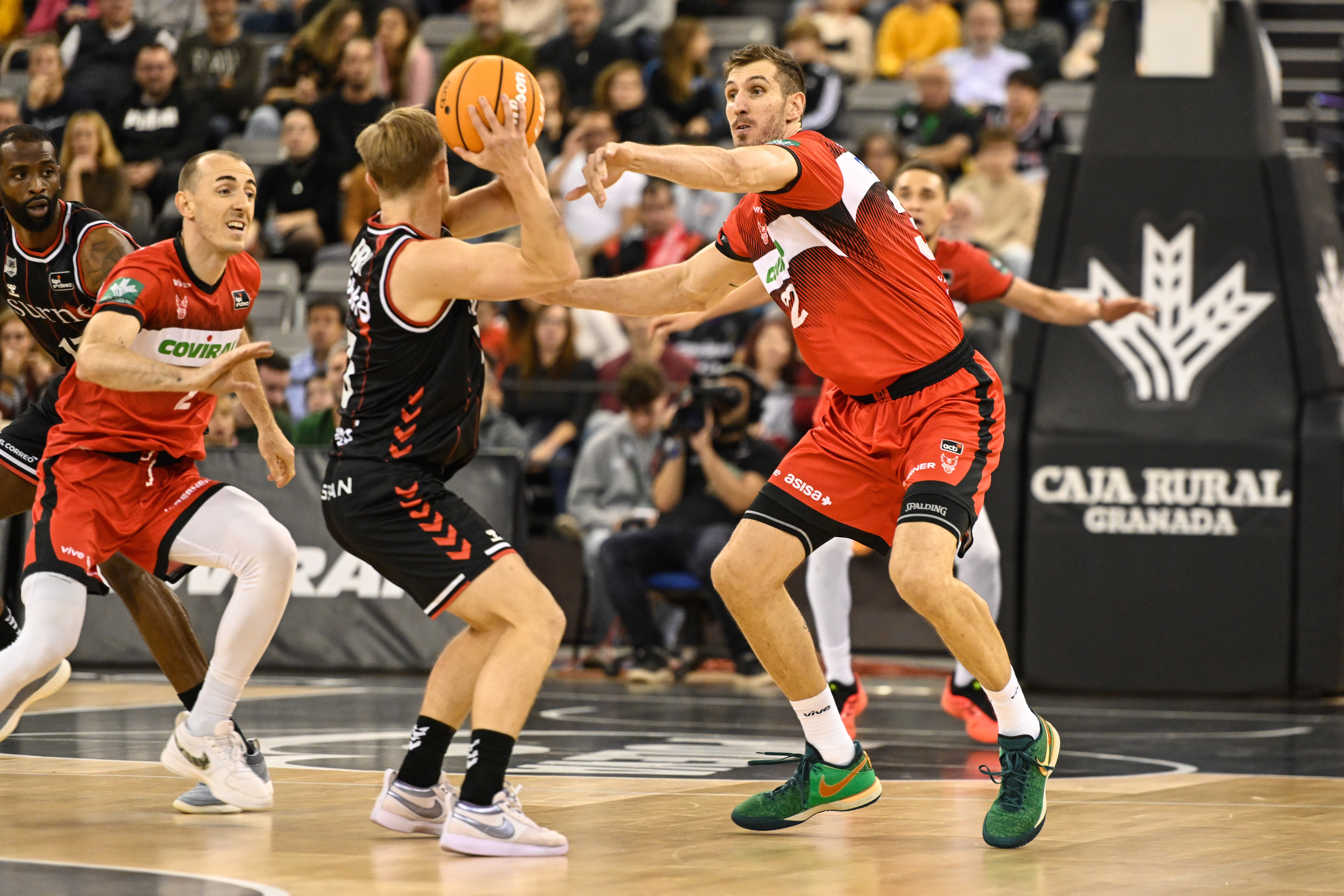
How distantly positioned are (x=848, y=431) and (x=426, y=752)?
166cm

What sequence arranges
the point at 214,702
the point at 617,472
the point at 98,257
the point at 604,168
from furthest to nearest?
the point at 617,472
the point at 98,257
the point at 214,702
the point at 604,168

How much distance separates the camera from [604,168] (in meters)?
4.64

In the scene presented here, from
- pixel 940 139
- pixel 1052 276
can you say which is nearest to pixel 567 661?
pixel 1052 276

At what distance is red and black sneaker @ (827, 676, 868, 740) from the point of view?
26.3ft

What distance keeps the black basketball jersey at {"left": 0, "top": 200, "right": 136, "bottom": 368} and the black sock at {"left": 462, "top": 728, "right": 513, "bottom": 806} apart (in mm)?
2411

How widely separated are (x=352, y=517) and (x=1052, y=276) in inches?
236

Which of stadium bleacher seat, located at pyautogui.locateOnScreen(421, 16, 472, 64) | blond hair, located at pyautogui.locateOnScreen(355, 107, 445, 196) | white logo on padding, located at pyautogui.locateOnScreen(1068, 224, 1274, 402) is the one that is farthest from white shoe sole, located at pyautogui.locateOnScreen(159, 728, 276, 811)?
stadium bleacher seat, located at pyautogui.locateOnScreen(421, 16, 472, 64)

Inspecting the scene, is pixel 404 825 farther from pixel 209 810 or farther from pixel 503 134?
pixel 503 134

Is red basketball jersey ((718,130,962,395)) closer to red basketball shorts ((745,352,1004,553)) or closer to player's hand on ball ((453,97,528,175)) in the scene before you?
red basketball shorts ((745,352,1004,553))

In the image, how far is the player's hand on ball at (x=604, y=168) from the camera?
461 centimetres

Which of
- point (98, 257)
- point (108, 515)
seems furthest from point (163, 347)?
point (98, 257)

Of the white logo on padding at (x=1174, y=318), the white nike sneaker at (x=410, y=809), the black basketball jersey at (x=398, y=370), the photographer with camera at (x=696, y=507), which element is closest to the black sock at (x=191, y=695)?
the white nike sneaker at (x=410, y=809)

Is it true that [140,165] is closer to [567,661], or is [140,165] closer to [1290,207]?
[567,661]

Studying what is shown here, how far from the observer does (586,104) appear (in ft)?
50.4
